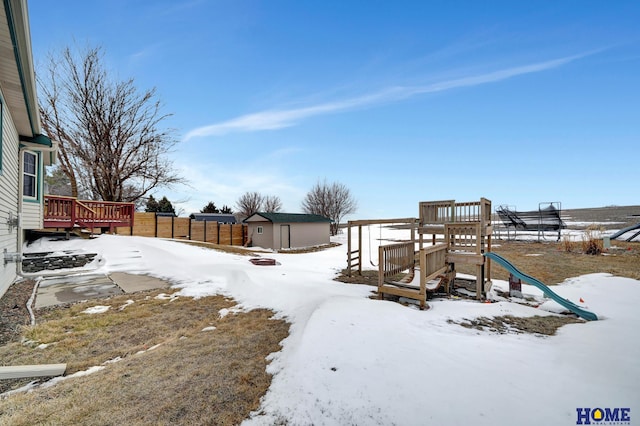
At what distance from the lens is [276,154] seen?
831 inches

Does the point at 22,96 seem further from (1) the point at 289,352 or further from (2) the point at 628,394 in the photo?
(2) the point at 628,394

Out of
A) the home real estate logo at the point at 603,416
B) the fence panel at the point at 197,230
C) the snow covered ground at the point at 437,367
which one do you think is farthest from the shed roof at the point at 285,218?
the home real estate logo at the point at 603,416

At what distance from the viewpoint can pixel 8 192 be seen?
630 cm

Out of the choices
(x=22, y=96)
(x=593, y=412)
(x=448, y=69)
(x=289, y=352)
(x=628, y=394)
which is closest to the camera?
(x=593, y=412)

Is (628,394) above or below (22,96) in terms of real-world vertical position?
below

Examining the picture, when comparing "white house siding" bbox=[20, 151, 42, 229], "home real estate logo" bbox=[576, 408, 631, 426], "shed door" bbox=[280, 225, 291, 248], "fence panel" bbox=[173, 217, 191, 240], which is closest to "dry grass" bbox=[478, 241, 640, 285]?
"home real estate logo" bbox=[576, 408, 631, 426]

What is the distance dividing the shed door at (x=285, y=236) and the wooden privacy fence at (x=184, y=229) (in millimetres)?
3834

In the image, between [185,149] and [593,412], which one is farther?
[185,149]

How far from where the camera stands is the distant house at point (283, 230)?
2075 centimetres

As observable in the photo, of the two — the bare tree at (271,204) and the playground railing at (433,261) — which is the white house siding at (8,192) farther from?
the bare tree at (271,204)

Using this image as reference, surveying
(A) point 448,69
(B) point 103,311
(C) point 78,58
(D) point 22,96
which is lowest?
(B) point 103,311

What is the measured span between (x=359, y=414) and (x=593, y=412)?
6.30 feet

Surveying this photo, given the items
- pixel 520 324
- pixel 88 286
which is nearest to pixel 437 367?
pixel 520 324

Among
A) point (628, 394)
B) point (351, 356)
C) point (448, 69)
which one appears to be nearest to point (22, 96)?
point (351, 356)
